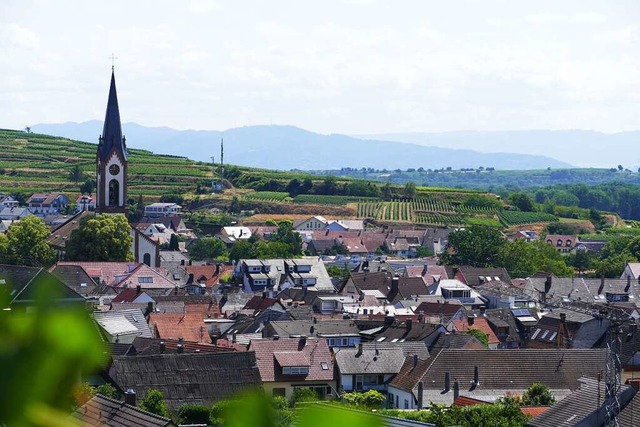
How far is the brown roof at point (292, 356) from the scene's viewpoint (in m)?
34.1

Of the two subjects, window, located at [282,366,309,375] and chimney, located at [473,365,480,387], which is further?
window, located at [282,366,309,375]

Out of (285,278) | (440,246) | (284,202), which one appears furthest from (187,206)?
(285,278)

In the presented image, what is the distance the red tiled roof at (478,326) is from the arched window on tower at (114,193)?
26.6 m

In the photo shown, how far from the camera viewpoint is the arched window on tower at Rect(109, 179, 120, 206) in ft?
216

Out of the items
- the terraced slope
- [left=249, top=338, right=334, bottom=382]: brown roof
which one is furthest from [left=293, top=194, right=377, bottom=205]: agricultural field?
[left=249, top=338, right=334, bottom=382]: brown roof

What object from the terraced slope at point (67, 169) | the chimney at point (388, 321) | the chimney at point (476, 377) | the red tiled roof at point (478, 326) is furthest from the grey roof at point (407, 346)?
the terraced slope at point (67, 169)

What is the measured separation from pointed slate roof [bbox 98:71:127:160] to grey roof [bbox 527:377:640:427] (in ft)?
147

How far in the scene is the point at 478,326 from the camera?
45781mm

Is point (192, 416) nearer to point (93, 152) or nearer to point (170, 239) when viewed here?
point (170, 239)

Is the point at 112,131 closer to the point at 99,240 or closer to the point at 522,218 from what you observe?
the point at 99,240

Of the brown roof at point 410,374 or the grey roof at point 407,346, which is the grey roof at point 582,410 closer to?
the brown roof at point 410,374

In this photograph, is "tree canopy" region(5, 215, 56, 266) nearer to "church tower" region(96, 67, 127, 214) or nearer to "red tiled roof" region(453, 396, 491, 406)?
"church tower" region(96, 67, 127, 214)

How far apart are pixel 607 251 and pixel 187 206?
1850 inches

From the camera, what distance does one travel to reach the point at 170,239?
3597 inches
